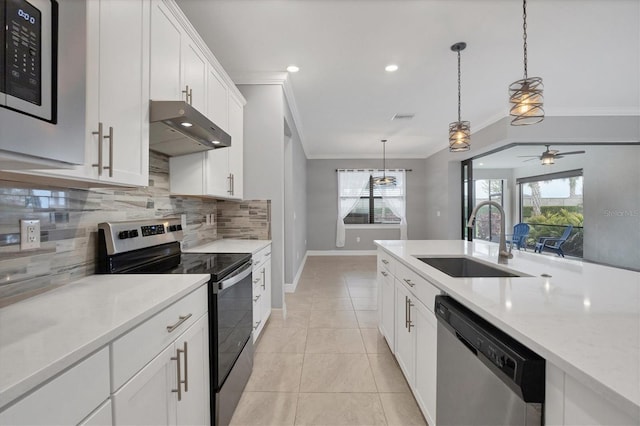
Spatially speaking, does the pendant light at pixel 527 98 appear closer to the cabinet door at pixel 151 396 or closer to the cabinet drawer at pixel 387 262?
the cabinet drawer at pixel 387 262

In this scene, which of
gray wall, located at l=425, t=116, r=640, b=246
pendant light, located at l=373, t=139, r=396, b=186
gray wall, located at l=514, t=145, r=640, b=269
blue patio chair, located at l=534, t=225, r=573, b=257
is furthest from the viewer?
pendant light, located at l=373, t=139, r=396, b=186

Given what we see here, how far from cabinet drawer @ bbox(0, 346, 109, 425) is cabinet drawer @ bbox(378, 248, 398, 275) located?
1.79m

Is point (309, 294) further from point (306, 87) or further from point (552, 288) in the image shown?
point (552, 288)

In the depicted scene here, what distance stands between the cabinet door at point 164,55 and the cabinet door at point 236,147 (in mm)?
928

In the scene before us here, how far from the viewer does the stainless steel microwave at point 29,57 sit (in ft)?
2.19

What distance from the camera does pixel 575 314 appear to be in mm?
845

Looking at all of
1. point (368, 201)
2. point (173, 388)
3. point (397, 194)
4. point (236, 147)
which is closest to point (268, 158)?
point (236, 147)

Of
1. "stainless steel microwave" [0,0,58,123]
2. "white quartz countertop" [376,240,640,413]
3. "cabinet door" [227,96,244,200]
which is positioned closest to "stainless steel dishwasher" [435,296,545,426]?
"white quartz countertop" [376,240,640,413]

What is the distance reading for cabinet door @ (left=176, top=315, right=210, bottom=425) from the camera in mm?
1166

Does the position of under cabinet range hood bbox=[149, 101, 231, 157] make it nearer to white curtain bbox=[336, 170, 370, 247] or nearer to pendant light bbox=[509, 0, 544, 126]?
pendant light bbox=[509, 0, 544, 126]

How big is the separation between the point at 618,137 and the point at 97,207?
6.31 meters

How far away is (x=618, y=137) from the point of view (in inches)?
163

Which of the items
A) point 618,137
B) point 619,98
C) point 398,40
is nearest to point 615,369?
point 398,40

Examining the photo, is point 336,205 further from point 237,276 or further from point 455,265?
point 237,276
